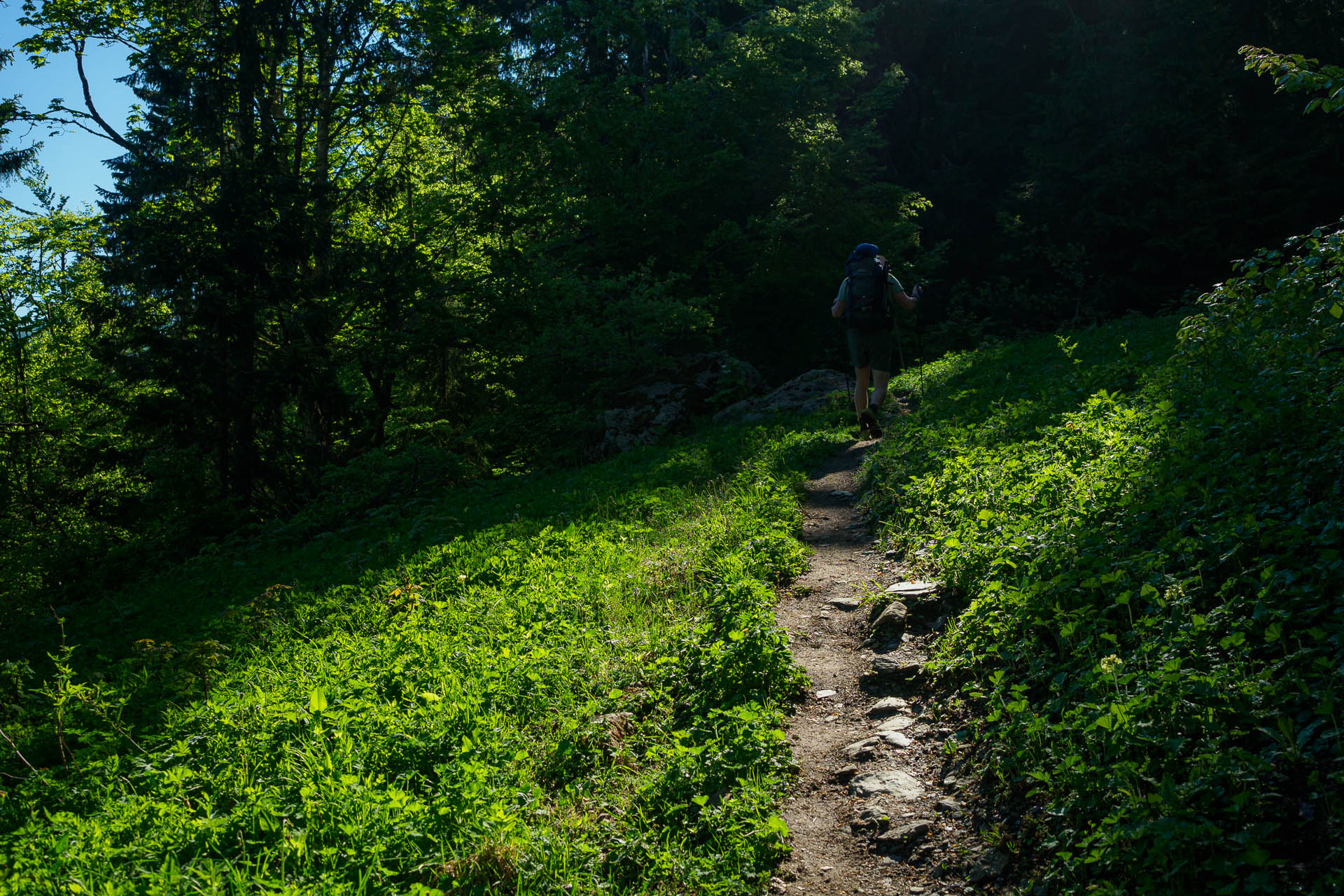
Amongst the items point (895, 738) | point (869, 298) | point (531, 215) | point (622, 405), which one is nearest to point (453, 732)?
point (895, 738)

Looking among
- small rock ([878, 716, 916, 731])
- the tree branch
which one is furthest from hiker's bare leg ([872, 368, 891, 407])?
the tree branch

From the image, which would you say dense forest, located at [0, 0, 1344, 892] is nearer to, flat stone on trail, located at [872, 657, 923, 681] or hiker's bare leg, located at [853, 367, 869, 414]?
flat stone on trail, located at [872, 657, 923, 681]

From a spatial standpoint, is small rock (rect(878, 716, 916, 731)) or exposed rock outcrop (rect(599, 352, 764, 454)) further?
exposed rock outcrop (rect(599, 352, 764, 454))

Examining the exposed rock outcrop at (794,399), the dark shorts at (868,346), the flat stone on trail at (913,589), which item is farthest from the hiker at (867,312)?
the flat stone on trail at (913,589)

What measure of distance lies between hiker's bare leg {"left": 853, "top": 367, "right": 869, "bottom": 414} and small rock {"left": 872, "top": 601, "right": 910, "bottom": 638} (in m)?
5.89

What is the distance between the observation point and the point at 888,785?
12.1 ft

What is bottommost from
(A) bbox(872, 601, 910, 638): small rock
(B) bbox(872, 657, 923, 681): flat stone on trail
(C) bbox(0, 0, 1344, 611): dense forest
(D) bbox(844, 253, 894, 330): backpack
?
(B) bbox(872, 657, 923, 681): flat stone on trail

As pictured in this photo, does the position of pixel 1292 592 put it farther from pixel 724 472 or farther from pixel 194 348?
pixel 194 348

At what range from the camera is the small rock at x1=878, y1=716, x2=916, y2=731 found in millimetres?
4152

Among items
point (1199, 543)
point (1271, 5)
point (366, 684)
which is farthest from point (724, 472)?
point (1271, 5)

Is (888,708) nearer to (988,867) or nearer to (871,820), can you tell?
(871,820)

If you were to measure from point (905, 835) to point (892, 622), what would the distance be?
190cm

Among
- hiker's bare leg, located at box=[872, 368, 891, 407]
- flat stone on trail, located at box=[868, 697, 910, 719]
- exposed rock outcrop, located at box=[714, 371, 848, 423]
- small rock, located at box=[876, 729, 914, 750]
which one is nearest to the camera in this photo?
small rock, located at box=[876, 729, 914, 750]

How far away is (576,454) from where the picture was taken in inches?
645
